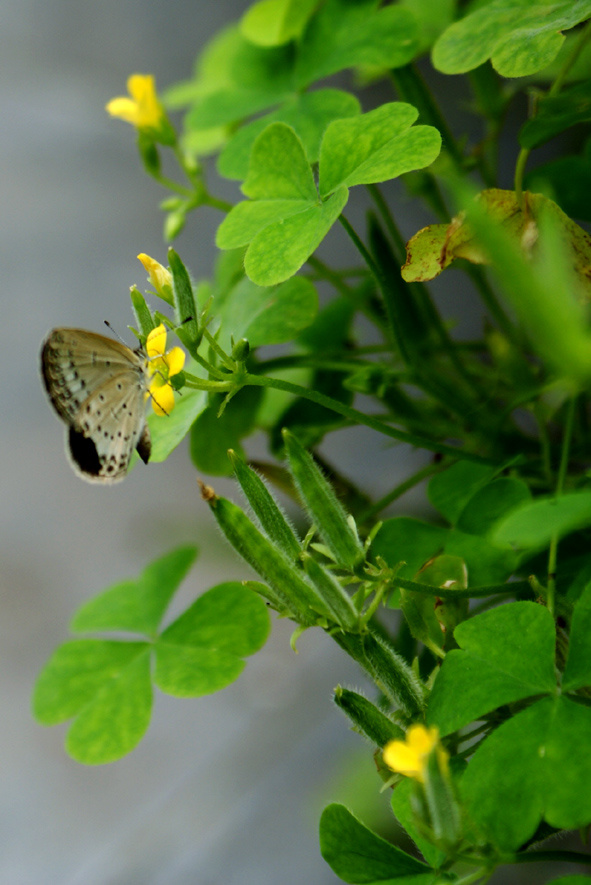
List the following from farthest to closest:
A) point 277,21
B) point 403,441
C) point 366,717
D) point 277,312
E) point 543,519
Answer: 1. point 277,21
2. point 277,312
3. point 403,441
4. point 366,717
5. point 543,519

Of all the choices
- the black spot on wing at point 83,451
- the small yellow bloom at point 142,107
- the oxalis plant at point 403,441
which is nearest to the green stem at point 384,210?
the oxalis plant at point 403,441

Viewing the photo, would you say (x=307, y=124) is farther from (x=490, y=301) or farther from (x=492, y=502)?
(x=492, y=502)

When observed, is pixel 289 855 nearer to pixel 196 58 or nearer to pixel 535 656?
pixel 535 656

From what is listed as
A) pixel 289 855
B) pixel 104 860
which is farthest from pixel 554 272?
pixel 104 860

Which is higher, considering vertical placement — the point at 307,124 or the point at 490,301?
the point at 307,124

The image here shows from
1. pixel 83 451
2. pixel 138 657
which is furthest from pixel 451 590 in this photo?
pixel 138 657

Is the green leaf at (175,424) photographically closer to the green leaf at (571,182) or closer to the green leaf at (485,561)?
the green leaf at (485,561)
